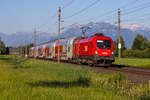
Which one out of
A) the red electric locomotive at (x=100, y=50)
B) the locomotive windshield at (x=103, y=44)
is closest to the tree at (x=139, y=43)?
the red electric locomotive at (x=100, y=50)

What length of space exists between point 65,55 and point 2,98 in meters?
35.9

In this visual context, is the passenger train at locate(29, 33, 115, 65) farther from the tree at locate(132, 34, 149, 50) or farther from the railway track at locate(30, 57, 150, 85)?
the tree at locate(132, 34, 149, 50)

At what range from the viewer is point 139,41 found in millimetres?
144250

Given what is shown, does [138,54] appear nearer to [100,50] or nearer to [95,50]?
[100,50]

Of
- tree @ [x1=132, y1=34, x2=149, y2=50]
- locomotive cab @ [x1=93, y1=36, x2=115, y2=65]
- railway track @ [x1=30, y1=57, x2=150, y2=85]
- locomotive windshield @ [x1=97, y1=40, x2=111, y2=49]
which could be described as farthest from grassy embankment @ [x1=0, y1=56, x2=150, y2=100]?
tree @ [x1=132, y1=34, x2=149, y2=50]

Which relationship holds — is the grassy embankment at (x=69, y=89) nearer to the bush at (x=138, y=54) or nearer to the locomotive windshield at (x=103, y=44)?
the locomotive windshield at (x=103, y=44)

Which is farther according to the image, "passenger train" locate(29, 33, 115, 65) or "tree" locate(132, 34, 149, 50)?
"tree" locate(132, 34, 149, 50)

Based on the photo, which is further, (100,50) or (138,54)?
(138,54)

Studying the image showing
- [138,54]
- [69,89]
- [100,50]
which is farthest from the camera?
[138,54]

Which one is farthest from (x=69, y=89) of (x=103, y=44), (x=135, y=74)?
(x=103, y=44)

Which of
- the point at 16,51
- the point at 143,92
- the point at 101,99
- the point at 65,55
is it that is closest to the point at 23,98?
the point at 101,99

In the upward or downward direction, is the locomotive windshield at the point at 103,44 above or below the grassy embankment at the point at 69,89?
above

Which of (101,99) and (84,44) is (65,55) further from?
(101,99)

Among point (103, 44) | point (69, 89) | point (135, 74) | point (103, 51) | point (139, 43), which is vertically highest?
point (139, 43)
